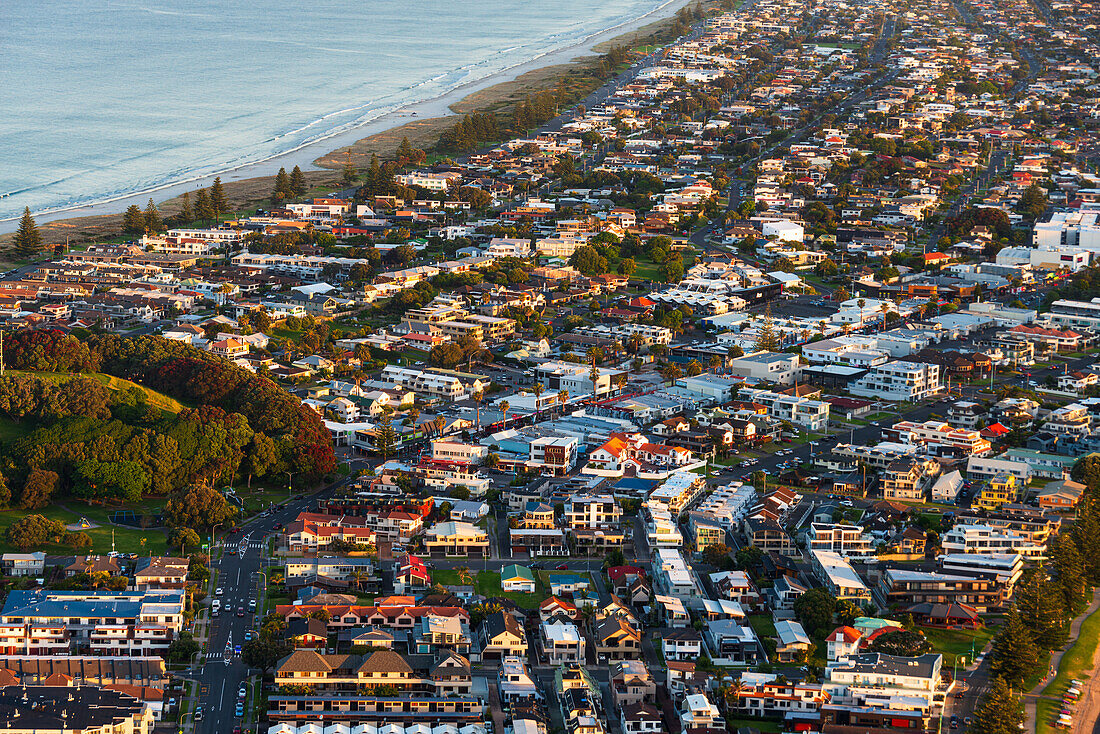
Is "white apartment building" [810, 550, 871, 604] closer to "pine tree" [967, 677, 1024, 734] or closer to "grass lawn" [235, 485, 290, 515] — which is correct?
"pine tree" [967, 677, 1024, 734]

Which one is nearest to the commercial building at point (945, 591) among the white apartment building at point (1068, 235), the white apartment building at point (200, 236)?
the white apartment building at point (1068, 235)

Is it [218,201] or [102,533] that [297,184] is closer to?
[218,201]

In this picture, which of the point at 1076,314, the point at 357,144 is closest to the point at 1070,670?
the point at 1076,314

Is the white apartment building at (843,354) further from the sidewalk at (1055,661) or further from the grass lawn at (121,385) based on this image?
the grass lawn at (121,385)

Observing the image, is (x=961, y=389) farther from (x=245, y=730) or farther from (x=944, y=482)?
(x=245, y=730)

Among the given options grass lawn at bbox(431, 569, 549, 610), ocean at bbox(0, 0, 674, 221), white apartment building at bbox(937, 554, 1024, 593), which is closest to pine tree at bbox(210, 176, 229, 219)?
ocean at bbox(0, 0, 674, 221)

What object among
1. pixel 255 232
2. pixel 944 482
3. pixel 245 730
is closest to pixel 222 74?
pixel 255 232
